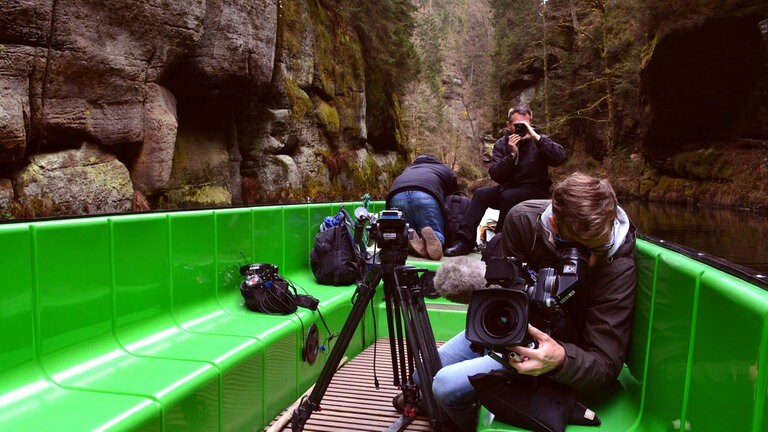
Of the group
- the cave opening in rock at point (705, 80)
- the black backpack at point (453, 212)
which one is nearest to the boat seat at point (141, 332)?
the black backpack at point (453, 212)

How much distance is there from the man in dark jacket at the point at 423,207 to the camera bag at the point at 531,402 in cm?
310

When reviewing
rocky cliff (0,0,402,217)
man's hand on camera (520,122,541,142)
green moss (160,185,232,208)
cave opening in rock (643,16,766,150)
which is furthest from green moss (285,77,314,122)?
cave opening in rock (643,16,766,150)

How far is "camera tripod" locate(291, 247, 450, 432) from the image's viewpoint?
234cm

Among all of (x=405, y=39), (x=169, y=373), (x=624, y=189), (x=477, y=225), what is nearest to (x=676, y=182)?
(x=624, y=189)

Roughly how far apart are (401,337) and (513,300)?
106cm

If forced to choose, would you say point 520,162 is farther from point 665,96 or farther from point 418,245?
point 665,96

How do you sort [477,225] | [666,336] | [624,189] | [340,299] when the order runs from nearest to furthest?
[666,336]
[340,299]
[477,225]
[624,189]

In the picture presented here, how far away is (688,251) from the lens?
1.89 metres

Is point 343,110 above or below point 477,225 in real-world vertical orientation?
above

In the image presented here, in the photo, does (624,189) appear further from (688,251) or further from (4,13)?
(688,251)

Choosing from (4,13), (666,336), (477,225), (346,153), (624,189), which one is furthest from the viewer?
(624,189)

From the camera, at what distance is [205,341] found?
2.62 metres

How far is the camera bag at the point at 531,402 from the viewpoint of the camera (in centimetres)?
174

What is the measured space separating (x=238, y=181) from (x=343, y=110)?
15.0 feet
